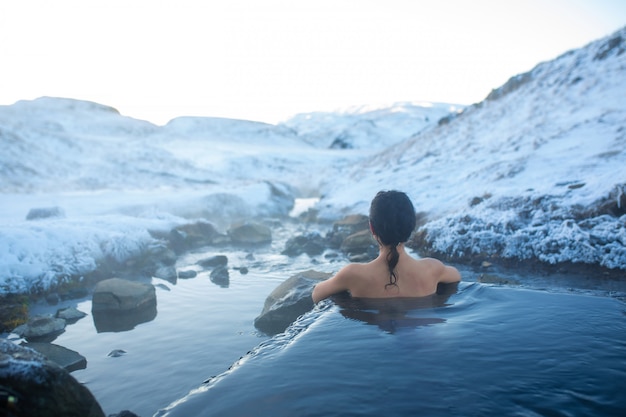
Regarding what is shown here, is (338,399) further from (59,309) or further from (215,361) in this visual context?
(59,309)

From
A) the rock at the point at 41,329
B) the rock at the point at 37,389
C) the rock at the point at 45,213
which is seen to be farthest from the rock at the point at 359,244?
the rock at the point at 45,213

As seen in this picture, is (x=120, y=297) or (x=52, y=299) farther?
(x=52, y=299)

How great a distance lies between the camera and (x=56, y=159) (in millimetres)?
30078

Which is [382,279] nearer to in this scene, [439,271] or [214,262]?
[439,271]

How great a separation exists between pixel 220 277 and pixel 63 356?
392 centimetres

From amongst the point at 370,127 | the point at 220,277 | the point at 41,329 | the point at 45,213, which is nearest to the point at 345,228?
the point at 220,277

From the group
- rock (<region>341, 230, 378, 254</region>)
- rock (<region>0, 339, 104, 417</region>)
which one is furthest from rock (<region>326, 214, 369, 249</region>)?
rock (<region>0, 339, 104, 417</region>)

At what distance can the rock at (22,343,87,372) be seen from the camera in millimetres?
4383

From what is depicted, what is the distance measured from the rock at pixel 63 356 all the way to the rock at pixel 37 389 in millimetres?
2317

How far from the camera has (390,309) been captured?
3850 mm

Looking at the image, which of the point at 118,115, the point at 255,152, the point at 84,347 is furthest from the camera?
the point at 118,115

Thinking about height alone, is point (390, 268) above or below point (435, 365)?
above

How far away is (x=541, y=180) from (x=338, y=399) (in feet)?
32.1

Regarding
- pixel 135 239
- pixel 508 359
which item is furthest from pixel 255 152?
pixel 508 359
